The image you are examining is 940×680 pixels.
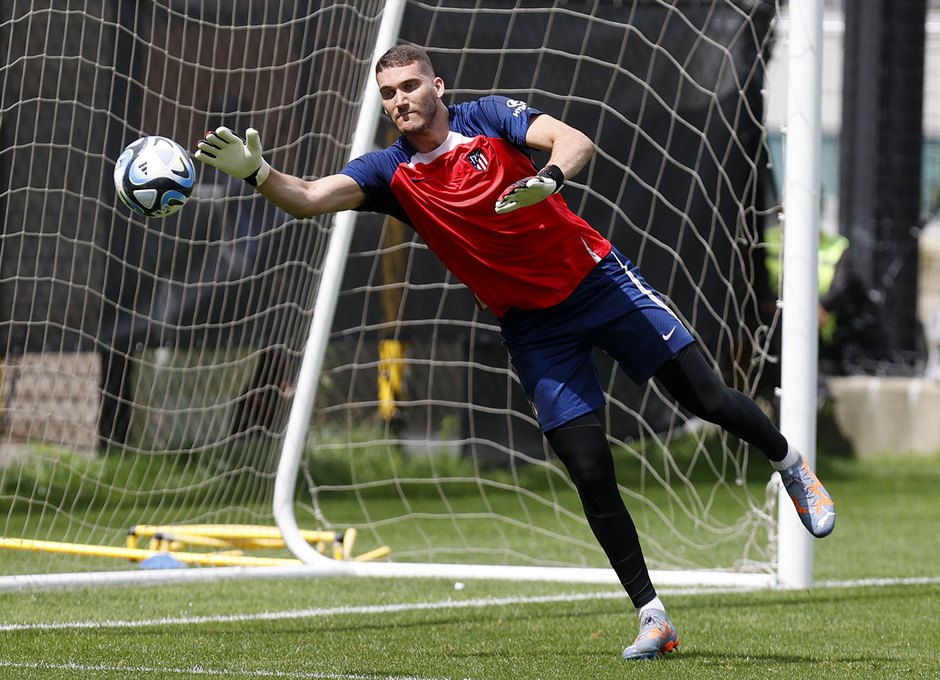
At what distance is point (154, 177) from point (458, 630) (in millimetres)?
1851

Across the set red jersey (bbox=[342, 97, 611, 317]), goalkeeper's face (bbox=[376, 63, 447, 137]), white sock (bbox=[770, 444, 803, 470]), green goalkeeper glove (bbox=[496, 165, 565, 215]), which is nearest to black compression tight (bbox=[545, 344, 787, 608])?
white sock (bbox=[770, 444, 803, 470])

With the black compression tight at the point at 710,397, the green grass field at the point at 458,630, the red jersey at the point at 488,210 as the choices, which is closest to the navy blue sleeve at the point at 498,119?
the red jersey at the point at 488,210

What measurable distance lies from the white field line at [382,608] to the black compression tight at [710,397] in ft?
4.70

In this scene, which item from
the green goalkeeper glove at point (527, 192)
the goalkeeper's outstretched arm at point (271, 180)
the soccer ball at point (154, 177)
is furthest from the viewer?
the soccer ball at point (154, 177)

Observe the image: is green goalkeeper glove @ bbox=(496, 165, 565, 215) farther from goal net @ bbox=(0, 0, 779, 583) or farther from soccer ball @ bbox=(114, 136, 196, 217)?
goal net @ bbox=(0, 0, 779, 583)

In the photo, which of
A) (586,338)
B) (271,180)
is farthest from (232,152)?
(586,338)

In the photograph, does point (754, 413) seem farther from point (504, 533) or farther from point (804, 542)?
point (504, 533)

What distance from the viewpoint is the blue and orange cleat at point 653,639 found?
368cm

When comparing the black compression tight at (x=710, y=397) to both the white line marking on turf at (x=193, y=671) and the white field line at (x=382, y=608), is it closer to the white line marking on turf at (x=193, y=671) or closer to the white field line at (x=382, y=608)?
the white line marking on turf at (x=193, y=671)

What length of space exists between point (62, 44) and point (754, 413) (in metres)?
3.76

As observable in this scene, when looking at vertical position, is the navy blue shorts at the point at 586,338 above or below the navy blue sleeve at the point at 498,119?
below

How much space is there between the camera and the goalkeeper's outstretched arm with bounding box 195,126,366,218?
11.3ft

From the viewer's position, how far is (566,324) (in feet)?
12.7

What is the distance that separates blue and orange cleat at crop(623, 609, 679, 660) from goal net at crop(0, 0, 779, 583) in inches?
65.7
